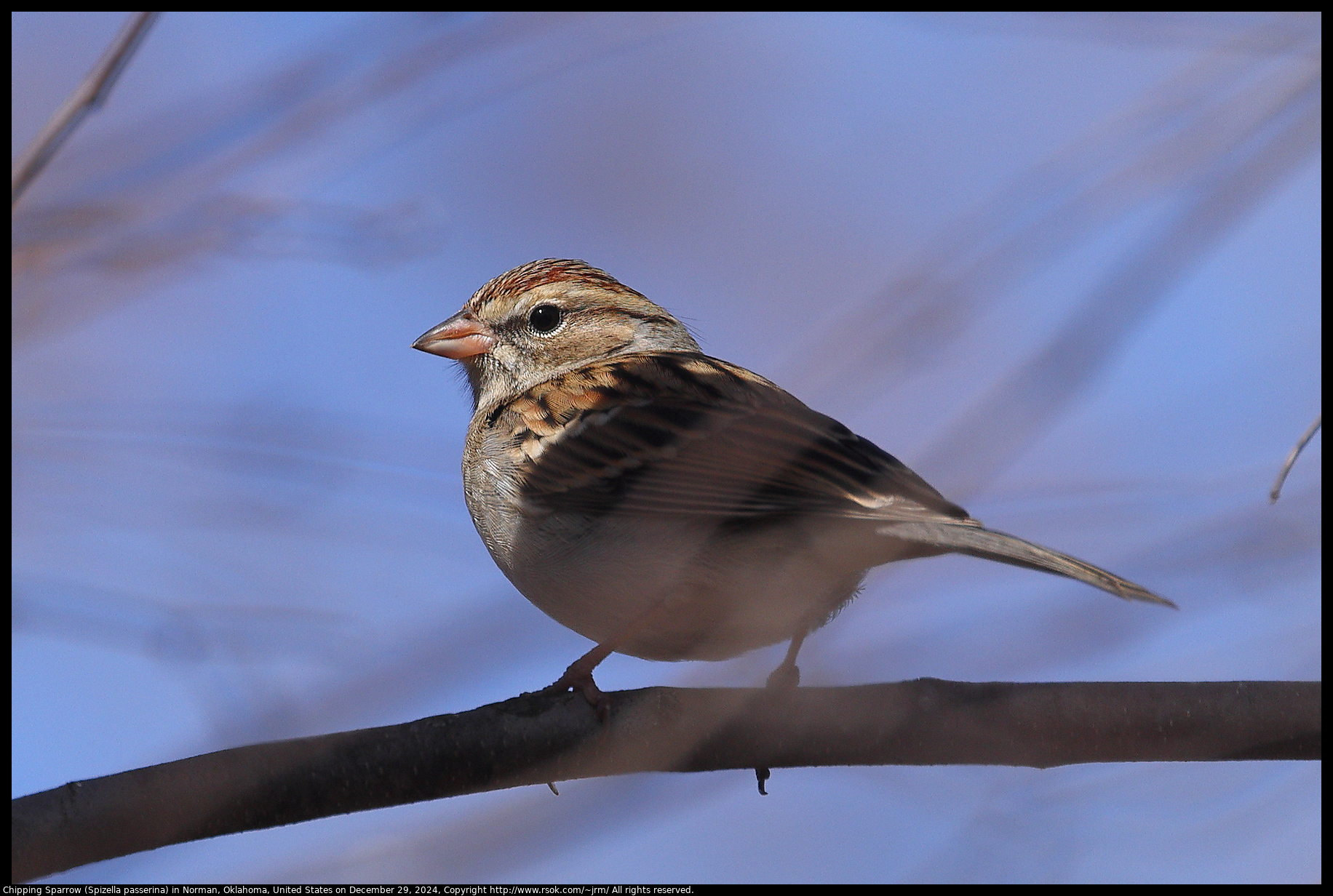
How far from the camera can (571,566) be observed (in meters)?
3.43

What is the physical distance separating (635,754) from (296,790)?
0.77 metres

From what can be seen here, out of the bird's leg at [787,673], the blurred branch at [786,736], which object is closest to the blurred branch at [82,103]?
the blurred branch at [786,736]

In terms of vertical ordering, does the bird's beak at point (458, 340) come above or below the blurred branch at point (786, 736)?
above

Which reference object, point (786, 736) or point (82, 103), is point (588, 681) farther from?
point (82, 103)

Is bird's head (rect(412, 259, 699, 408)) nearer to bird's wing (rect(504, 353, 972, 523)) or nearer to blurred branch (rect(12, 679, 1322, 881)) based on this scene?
bird's wing (rect(504, 353, 972, 523))

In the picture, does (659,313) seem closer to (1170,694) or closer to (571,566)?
(571,566)

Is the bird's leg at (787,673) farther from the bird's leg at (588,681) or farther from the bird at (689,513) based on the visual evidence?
the bird's leg at (588,681)

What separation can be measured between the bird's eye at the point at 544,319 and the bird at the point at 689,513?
0.49 meters

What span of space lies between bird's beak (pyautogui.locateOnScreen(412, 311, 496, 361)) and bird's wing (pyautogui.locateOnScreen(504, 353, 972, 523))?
1.50 ft

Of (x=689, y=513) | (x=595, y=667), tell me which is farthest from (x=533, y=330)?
(x=595, y=667)

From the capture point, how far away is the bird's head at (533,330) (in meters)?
4.67

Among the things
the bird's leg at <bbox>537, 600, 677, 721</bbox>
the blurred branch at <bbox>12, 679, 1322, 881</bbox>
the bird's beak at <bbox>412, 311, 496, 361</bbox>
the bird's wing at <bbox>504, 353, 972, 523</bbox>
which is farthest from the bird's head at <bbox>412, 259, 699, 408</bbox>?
the blurred branch at <bbox>12, 679, 1322, 881</bbox>

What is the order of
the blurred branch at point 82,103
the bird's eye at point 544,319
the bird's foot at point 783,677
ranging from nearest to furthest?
the blurred branch at point 82,103 → the bird's foot at point 783,677 → the bird's eye at point 544,319
